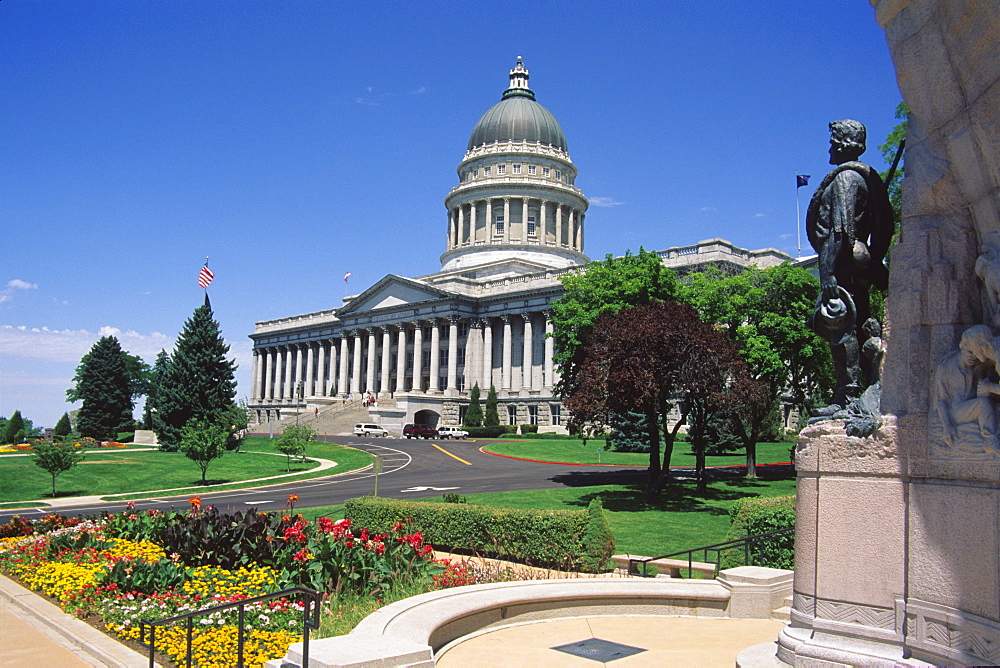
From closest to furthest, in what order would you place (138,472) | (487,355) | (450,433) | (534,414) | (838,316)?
(838,316), (138,472), (450,433), (534,414), (487,355)

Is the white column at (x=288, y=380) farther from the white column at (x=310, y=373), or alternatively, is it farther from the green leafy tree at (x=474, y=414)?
the green leafy tree at (x=474, y=414)

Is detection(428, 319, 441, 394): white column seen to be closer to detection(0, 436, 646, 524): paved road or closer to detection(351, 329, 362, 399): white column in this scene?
detection(351, 329, 362, 399): white column

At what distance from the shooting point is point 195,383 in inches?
2229

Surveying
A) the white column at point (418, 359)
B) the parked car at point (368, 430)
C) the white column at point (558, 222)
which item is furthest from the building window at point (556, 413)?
the white column at point (558, 222)

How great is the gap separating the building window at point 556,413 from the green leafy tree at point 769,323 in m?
44.4

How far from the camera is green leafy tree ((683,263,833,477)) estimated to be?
3566 cm

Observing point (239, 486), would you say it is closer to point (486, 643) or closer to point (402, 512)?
point (402, 512)

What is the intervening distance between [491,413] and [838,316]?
72.6 meters

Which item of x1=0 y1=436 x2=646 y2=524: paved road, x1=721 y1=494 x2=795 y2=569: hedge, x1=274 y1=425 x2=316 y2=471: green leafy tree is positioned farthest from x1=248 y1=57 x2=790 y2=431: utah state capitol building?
x1=721 y1=494 x2=795 y2=569: hedge

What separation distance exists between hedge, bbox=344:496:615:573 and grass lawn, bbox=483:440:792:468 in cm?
2921

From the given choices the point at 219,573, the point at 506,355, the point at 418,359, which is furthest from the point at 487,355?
the point at 219,573

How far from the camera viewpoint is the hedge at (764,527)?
14.7 meters

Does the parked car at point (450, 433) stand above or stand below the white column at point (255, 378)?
below

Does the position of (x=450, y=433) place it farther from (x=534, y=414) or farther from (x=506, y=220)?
(x=506, y=220)
